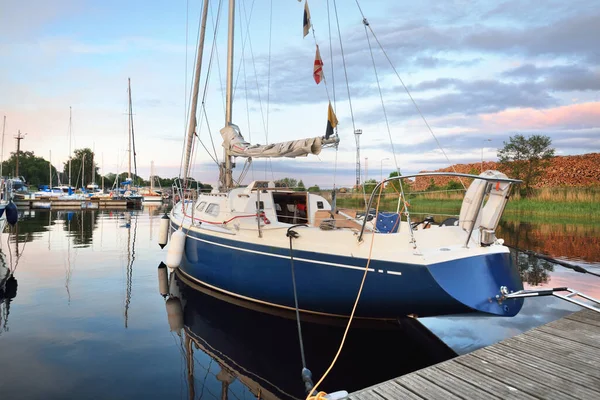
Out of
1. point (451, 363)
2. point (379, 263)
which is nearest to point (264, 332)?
Result: point (379, 263)

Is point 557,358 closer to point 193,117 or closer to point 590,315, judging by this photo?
point 590,315

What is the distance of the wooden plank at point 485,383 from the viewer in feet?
11.1

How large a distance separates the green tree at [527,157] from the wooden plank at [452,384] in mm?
39911

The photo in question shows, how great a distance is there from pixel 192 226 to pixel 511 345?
683 cm

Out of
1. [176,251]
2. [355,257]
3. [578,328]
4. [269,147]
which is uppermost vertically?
[269,147]

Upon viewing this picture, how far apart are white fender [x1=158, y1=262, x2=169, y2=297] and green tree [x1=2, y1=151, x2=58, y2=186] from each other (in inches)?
3310

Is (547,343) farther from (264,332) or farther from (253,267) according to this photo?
(253,267)

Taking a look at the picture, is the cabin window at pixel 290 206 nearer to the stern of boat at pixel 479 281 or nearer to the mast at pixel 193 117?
the mast at pixel 193 117

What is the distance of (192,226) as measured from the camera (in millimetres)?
9188

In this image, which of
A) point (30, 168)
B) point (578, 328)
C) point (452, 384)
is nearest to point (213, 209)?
point (452, 384)

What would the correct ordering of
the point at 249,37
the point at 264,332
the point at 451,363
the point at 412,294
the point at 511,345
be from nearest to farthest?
the point at 451,363 < the point at 511,345 < the point at 412,294 < the point at 264,332 < the point at 249,37

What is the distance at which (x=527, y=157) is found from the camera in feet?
131

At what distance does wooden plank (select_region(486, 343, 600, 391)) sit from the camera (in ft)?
11.9

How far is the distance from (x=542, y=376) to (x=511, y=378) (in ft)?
1.04
